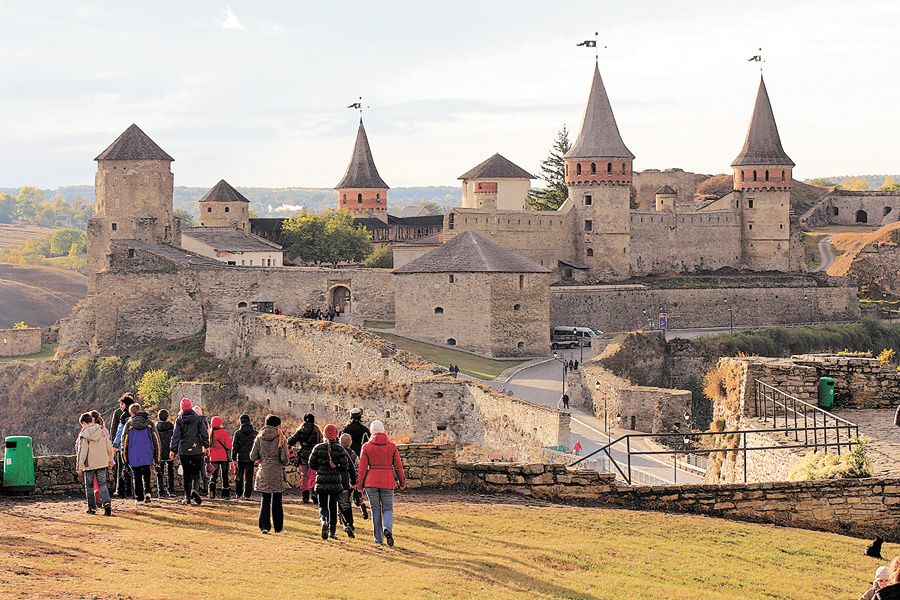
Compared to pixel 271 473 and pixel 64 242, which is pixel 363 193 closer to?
pixel 271 473

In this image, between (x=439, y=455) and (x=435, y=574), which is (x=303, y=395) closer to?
(x=439, y=455)

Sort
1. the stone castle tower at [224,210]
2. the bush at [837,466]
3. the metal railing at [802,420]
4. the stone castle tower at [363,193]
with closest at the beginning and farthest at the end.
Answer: the bush at [837,466] → the metal railing at [802,420] → the stone castle tower at [224,210] → the stone castle tower at [363,193]

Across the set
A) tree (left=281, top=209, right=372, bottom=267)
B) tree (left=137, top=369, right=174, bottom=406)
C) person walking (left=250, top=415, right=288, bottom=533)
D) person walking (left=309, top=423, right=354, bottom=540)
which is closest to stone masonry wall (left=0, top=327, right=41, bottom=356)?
tree (left=137, top=369, right=174, bottom=406)

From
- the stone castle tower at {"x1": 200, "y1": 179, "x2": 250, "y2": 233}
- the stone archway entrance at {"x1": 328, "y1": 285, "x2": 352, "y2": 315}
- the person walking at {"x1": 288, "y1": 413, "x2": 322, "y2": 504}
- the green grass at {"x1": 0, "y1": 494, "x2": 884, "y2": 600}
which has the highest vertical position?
the stone castle tower at {"x1": 200, "y1": 179, "x2": 250, "y2": 233}

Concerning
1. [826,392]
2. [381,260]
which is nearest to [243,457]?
[826,392]

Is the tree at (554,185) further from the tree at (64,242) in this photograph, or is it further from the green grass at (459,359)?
the tree at (64,242)

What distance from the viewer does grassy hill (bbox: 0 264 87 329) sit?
112062 millimetres

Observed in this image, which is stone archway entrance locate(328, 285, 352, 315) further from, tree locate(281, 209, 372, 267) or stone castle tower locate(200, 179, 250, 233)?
stone castle tower locate(200, 179, 250, 233)

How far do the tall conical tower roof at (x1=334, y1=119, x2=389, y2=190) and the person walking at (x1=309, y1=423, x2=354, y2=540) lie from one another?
238ft

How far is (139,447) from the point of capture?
552 inches

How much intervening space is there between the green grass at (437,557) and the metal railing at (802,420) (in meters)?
1.78

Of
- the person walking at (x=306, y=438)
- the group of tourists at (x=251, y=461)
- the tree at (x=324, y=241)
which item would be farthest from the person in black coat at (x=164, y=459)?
the tree at (x=324, y=241)

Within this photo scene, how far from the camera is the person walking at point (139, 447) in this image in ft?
45.8

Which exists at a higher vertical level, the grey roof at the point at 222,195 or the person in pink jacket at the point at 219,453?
the grey roof at the point at 222,195
